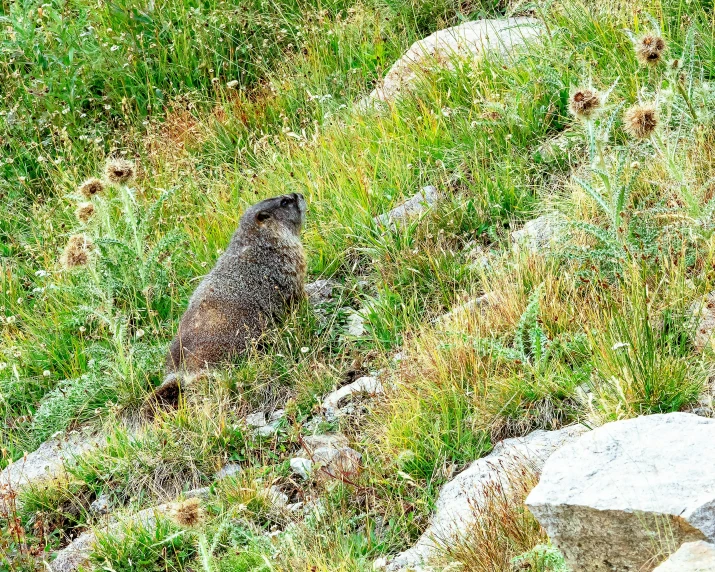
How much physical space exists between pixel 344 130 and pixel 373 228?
1481 millimetres

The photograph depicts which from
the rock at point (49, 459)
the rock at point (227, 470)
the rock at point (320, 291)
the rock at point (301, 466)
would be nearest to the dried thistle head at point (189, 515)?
the rock at point (301, 466)

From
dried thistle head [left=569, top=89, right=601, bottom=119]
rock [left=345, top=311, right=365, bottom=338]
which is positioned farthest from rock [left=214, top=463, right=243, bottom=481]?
dried thistle head [left=569, top=89, right=601, bottom=119]

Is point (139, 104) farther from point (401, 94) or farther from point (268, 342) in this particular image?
point (268, 342)

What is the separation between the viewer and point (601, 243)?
19.4ft

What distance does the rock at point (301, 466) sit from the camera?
213 inches

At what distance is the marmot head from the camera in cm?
721

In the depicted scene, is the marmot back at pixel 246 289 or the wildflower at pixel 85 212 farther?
the wildflower at pixel 85 212

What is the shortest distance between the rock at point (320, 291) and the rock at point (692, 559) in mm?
4425

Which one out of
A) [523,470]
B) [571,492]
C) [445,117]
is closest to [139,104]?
[445,117]

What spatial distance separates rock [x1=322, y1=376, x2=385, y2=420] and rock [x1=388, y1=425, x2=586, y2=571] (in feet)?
3.83

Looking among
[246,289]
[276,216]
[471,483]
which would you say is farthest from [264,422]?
[471,483]

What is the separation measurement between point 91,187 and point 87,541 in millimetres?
2630

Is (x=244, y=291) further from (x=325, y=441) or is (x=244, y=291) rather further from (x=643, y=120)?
(x=643, y=120)

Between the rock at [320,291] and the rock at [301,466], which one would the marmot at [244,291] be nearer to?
the rock at [320,291]
